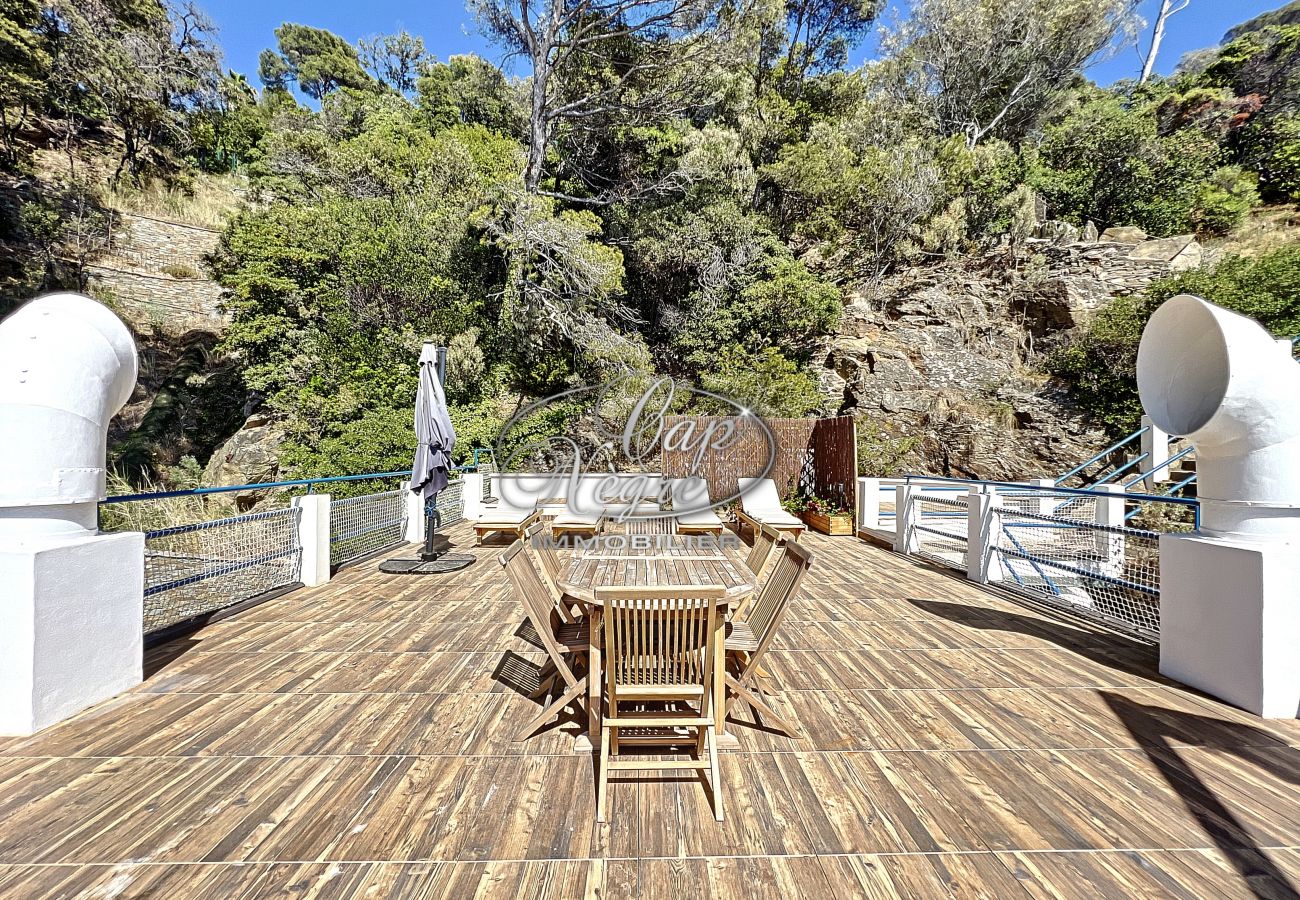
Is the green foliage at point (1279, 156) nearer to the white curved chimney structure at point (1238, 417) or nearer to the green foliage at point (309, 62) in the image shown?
the white curved chimney structure at point (1238, 417)

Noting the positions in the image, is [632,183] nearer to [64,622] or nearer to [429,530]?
[429,530]

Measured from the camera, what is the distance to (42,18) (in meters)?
13.9

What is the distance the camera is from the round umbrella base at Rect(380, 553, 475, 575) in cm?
579

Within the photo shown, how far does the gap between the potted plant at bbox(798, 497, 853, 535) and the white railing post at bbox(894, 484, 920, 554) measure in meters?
1.43

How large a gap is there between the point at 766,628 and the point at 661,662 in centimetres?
57

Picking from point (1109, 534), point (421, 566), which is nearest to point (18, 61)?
point (421, 566)

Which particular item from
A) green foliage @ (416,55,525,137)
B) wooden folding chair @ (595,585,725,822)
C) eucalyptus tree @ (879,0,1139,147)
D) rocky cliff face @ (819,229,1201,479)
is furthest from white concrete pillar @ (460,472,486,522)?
eucalyptus tree @ (879,0,1139,147)

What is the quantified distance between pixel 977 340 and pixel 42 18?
26396 millimetres

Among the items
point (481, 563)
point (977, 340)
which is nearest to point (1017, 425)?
point (977, 340)

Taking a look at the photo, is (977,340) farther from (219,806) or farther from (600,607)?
(219,806)

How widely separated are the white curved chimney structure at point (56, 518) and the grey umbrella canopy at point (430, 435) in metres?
2.73

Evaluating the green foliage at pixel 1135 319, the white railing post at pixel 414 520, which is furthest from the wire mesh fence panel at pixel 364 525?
the green foliage at pixel 1135 319

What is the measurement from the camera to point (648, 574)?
288 cm

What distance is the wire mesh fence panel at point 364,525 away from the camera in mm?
6004
